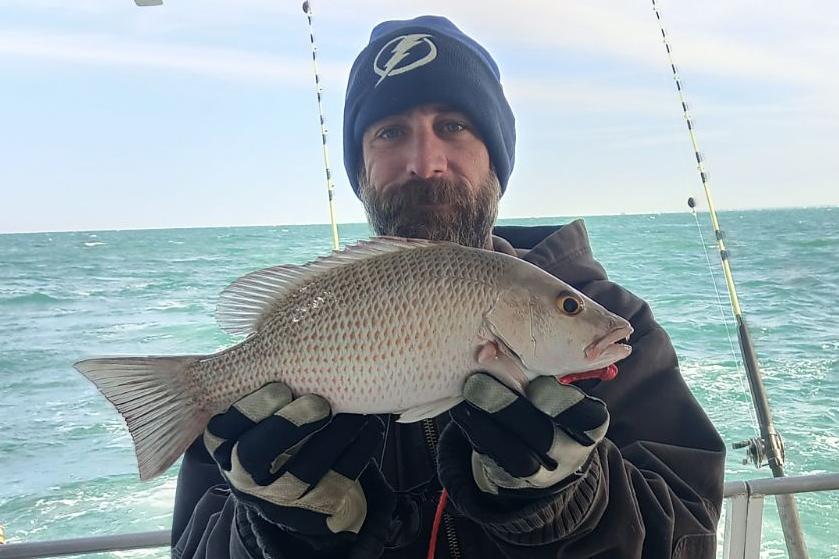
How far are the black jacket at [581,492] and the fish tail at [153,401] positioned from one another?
0.73 feet

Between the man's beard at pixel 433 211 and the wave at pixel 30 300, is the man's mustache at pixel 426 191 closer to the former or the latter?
the man's beard at pixel 433 211

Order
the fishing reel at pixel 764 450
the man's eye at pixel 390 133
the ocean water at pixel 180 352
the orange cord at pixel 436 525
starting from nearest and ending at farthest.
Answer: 1. the orange cord at pixel 436 525
2. the man's eye at pixel 390 133
3. the fishing reel at pixel 764 450
4. the ocean water at pixel 180 352

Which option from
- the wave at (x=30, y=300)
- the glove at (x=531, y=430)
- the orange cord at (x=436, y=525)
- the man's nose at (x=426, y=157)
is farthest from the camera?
the wave at (x=30, y=300)

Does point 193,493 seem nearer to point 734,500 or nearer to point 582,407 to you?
point 582,407

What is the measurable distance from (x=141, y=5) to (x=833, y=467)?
22.0ft

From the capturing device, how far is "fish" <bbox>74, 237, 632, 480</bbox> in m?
1.24

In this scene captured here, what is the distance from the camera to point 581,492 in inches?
49.5

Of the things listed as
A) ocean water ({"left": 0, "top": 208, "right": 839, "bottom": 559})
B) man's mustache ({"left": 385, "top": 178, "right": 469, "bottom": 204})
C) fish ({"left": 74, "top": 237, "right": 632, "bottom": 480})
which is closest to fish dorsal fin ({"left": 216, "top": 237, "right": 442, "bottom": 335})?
fish ({"left": 74, "top": 237, "right": 632, "bottom": 480})

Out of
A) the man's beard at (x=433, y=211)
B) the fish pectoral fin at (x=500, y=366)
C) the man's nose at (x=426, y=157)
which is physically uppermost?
the man's nose at (x=426, y=157)

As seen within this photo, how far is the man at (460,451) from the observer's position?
47.7 inches

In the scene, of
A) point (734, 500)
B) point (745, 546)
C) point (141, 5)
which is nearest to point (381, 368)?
point (734, 500)

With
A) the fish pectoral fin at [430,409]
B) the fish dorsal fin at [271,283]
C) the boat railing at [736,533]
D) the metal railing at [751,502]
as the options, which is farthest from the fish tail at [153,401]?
the metal railing at [751,502]

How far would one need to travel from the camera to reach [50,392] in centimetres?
912

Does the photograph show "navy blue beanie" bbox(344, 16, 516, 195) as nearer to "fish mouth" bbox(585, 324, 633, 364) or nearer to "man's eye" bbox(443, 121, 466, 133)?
"man's eye" bbox(443, 121, 466, 133)
